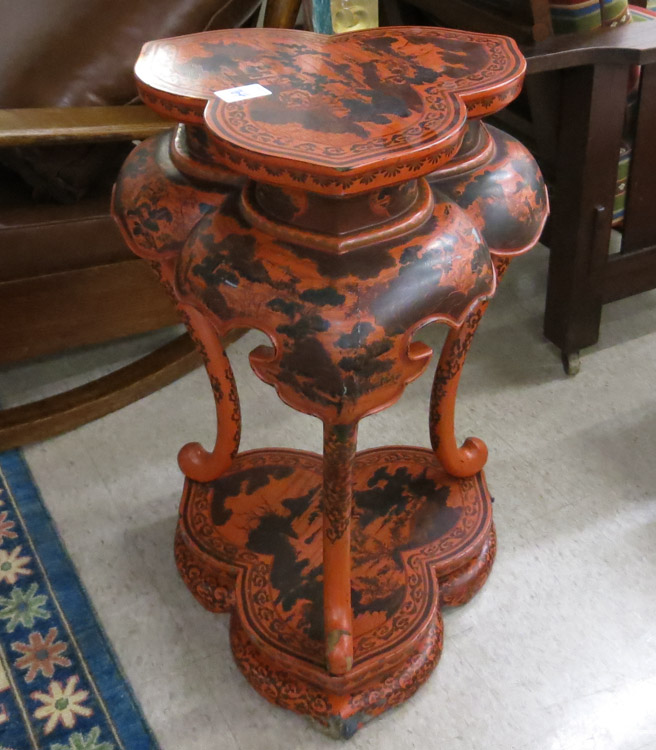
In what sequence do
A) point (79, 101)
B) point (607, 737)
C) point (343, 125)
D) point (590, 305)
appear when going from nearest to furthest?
point (343, 125) → point (607, 737) → point (79, 101) → point (590, 305)

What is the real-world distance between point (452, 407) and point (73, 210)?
70 centimetres

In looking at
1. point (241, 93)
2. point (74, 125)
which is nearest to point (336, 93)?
point (241, 93)

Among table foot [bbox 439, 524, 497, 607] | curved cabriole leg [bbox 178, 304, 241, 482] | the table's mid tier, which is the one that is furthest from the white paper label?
table foot [bbox 439, 524, 497, 607]

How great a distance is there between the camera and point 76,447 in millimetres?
1428

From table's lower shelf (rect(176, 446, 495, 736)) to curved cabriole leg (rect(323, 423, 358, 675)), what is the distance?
0.14ft

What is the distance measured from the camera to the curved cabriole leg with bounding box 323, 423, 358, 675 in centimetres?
85

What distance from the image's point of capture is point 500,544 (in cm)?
124

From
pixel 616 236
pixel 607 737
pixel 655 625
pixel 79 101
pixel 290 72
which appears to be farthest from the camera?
pixel 616 236

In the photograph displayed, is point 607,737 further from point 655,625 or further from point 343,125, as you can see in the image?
point 343,125

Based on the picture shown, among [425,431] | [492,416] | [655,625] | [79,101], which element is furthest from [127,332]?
[655,625]

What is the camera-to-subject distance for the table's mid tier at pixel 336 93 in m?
0.68

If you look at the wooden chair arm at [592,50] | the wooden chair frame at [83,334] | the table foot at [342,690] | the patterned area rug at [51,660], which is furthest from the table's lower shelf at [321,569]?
the wooden chair arm at [592,50]

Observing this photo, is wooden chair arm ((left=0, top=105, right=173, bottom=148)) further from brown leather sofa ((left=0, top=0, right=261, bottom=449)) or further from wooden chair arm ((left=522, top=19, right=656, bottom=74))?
wooden chair arm ((left=522, top=19, right=656, bottom=74))

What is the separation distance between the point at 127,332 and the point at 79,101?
411 mm
